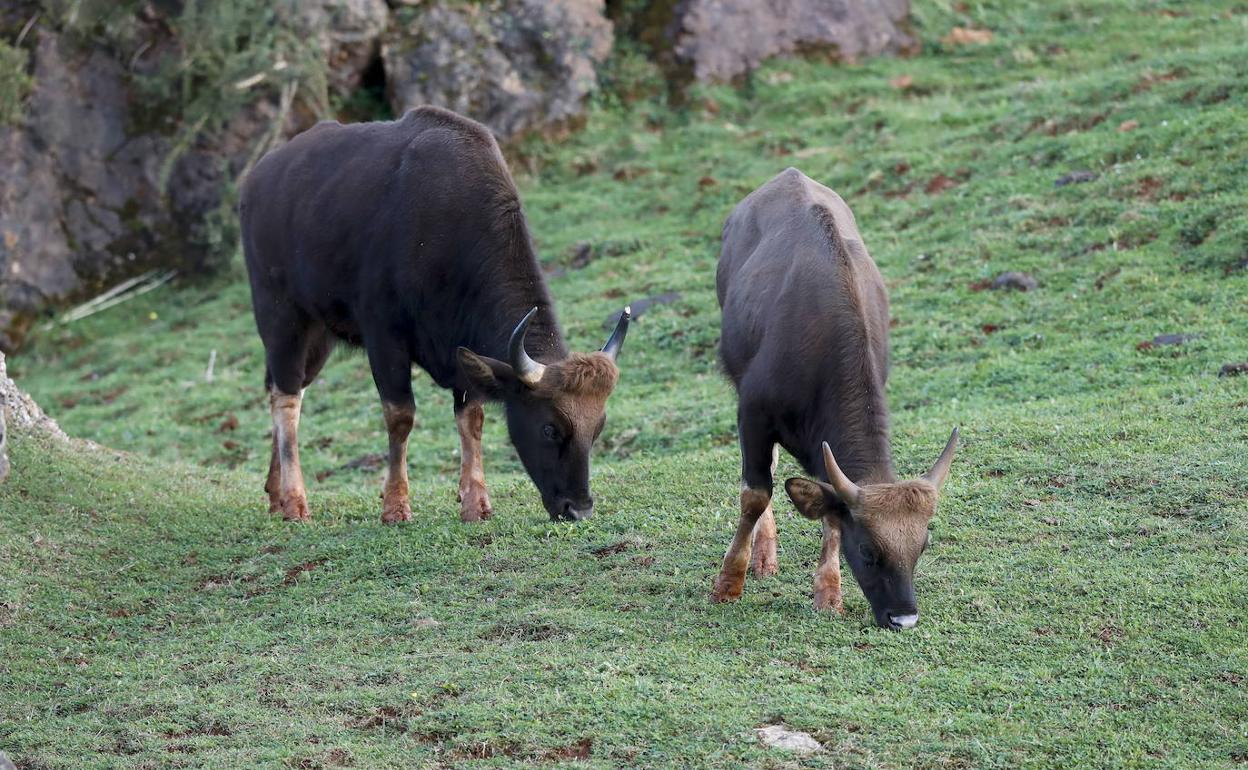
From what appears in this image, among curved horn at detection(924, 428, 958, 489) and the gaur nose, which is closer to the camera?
the gaur nose

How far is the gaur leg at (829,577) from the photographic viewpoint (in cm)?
769

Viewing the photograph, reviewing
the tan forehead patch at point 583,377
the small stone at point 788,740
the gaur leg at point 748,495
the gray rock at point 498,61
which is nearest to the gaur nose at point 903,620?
the gaur leg at point 748,495

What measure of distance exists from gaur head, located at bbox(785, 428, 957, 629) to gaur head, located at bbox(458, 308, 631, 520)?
2.04 metres

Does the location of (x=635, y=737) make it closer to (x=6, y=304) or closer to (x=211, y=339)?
(x=211, y=339)

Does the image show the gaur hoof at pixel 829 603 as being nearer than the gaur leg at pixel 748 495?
Yes

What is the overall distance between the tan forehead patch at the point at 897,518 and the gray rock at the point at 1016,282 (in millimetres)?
7471

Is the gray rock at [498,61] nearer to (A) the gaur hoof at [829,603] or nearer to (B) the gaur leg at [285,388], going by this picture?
(B) the gaur leg at [285,388]

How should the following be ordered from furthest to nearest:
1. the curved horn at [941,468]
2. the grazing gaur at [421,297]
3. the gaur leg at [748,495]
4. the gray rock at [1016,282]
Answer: the gray rock at [1016,282] → the grazing gaur at [421,297] → the gaur leg at [748,495] → the curved horn at [941,468]

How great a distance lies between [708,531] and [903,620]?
2255mm

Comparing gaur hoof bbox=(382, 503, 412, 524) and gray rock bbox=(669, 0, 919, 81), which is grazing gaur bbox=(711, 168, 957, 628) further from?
gray rock bbox=(669, 0, 919, 81)

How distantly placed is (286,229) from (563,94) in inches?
429

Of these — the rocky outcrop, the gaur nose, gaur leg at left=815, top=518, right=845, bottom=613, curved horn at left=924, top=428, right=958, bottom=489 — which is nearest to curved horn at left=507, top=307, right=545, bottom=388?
gaur leg at left=815, top=518, right=845, bottom=613

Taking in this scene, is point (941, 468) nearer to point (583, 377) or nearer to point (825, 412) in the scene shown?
point (825, 412)

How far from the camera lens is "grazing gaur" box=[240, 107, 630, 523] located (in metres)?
8.98
